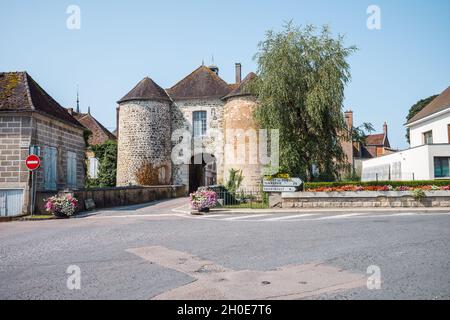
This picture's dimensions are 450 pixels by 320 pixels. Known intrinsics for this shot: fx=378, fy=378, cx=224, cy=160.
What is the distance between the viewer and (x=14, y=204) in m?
16.1

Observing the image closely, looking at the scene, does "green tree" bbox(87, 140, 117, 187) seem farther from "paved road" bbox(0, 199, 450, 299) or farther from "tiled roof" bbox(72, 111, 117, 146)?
"paved road" bbox(0, 199, 450, 299)

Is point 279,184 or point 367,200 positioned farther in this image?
point 279,184

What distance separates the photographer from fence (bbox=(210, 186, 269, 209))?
1791 cm

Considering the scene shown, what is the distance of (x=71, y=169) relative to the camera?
67.3 ft

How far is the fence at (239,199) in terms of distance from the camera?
58.7 ft

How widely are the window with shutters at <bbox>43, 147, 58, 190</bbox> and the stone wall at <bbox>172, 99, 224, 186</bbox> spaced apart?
12.8 m

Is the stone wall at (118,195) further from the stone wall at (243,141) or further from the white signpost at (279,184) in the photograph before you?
the white signpost at (279,184)

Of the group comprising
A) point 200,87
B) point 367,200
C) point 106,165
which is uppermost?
point 200,87

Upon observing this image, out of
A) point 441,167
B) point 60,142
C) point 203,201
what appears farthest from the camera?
point 441,167

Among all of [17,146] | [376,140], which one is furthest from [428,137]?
[17,146]

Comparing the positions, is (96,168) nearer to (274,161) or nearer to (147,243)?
(274,161)

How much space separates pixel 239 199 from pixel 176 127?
12.4 m

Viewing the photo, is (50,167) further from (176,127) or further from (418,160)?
(418,160)

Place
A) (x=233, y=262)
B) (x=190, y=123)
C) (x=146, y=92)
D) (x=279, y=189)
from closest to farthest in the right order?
A: (x=233, y=262) → (x=279, y=189) → (x=146, y=92) → (x=190, y=123)
